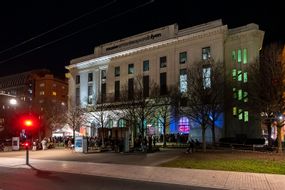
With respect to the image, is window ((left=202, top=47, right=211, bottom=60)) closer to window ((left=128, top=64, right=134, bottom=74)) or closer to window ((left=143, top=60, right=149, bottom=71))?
window ((left=143, top=60, right=149, bottom=71))

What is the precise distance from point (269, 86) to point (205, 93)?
9.93m

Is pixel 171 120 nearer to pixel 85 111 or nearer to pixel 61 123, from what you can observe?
pixel 85 111

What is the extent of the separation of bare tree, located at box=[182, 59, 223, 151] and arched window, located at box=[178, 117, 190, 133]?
37.1 feet

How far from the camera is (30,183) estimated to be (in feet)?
53.5

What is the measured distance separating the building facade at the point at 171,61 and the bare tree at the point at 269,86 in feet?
25.8

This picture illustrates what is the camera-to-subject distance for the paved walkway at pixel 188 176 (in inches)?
639

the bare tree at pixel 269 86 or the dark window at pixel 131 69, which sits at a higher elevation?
the dark window at pixel 131 69

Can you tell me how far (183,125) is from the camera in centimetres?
5844

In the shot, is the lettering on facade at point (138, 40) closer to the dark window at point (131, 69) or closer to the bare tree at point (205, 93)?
the dark window at point (131, 69)

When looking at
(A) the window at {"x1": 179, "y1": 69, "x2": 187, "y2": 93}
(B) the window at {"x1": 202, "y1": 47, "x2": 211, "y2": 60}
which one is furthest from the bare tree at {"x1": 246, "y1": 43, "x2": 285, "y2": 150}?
(B) the window at {"x1": 202, "y1": 47, "x2": 211, "y2": 60}

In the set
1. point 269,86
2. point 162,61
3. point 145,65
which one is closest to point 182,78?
point 162,61

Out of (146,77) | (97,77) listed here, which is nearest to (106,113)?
(146,77)

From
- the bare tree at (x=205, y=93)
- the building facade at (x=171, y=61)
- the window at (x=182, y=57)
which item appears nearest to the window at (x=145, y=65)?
the building facade at (x=171, y=61)

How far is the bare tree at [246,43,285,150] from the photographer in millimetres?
33688
